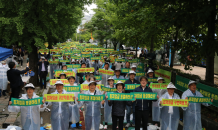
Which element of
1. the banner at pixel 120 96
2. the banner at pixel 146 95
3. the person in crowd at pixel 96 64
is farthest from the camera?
the person in crowd at pixel 96 64

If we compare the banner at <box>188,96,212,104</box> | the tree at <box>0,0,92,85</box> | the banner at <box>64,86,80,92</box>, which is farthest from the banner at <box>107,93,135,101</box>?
the tree at <box>0,0,92,85</box>

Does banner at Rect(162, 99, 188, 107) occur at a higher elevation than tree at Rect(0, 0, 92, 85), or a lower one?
lower

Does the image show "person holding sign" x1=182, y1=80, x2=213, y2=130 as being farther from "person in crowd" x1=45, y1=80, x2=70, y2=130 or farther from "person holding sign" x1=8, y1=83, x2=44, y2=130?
"person holding sign" x1=8, y1=83, x2=44, y2=130

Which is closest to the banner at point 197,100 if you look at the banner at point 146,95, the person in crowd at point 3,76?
the banner at point 146,95

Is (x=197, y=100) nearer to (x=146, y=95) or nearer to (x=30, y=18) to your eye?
(x=146, y=95)

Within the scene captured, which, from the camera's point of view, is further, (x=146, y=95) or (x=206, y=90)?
(x=206, y=90)

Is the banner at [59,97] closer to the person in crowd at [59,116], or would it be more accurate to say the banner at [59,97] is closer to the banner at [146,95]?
the person in crowd at [59,116]

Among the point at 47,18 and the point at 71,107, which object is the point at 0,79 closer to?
the point at 47,18

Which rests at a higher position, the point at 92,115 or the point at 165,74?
the point at 165,74

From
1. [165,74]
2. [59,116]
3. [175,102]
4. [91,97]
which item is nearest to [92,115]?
[91,97]

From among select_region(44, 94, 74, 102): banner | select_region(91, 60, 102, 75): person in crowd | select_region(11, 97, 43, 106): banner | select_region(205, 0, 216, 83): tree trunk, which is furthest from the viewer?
select_region(91, 60, 102, 75): person in crowd

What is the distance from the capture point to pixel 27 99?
529cm

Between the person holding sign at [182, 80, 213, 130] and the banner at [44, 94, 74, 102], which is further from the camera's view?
the person holding sign at [182, 80, 213, 130]

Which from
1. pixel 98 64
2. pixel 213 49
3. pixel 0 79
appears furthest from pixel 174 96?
pixel 98 64
